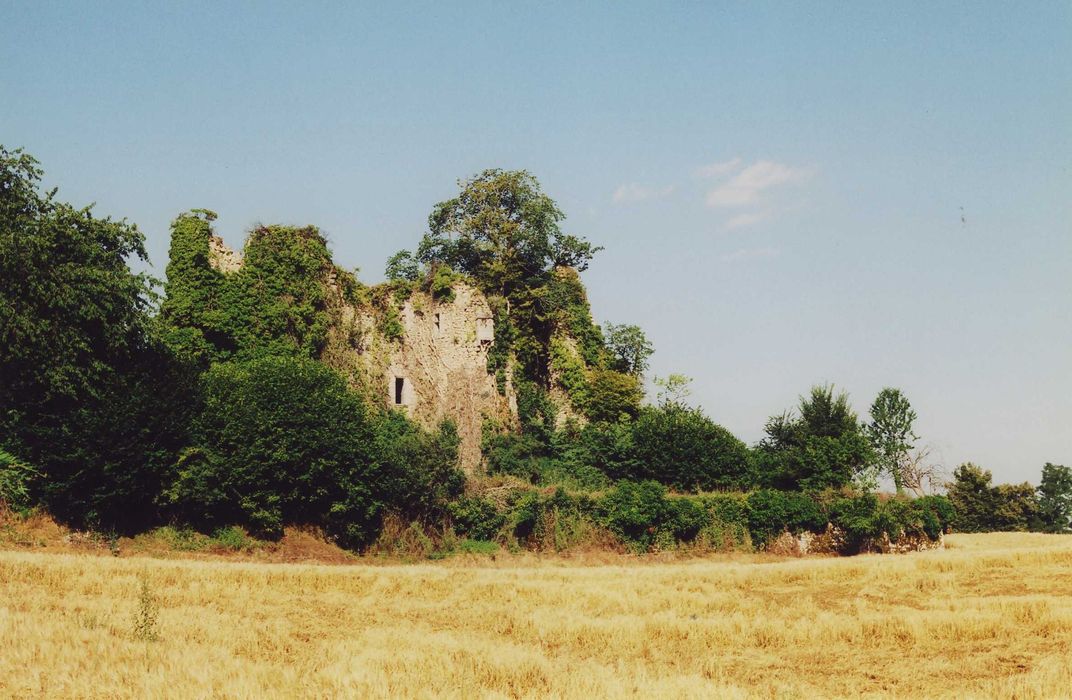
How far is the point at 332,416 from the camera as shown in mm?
29688

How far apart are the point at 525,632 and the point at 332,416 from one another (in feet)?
53.1

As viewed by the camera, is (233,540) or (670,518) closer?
(233,540)

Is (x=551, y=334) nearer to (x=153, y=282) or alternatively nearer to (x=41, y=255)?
(x=153, y=282)

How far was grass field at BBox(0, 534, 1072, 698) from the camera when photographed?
10.4 m

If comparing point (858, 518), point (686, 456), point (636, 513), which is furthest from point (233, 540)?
point (858, 518)

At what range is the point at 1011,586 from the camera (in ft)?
65.7

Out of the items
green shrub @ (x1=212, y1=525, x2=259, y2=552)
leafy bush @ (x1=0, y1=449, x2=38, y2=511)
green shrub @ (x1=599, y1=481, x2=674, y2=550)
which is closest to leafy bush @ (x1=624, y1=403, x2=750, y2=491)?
green shrub @ (x1=599, y1=481, x2=674, y2=550)

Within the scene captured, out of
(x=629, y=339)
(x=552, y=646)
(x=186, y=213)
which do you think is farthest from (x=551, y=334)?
(x=552, y=646)

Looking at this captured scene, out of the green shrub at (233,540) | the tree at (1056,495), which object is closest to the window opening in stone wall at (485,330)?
the green shrub at (233,540)

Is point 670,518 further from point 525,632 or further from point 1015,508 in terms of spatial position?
point 1015,508

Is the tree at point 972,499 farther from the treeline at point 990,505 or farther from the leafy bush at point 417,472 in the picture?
the leafy bush at point 417,472

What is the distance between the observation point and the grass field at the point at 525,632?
1037cm

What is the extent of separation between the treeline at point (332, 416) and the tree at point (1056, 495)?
30.9 metres

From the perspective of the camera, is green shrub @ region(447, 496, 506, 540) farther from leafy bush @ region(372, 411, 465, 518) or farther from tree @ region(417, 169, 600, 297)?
tree @ region(417, 169, 600, 297)
